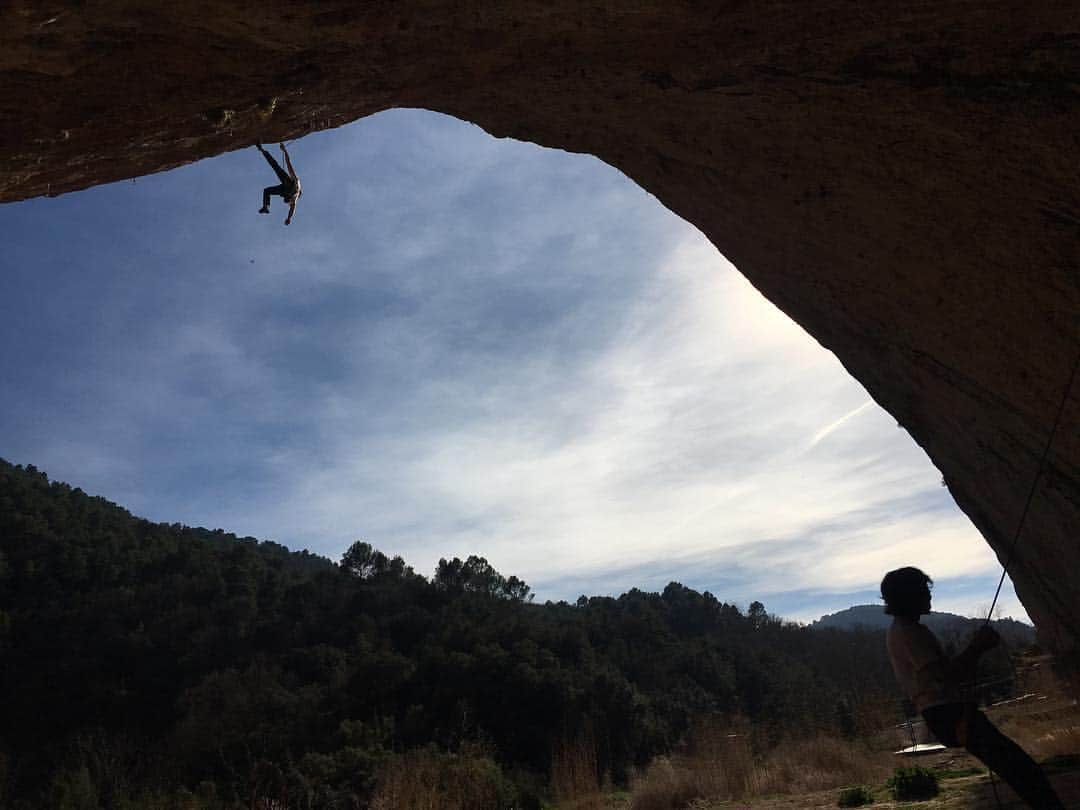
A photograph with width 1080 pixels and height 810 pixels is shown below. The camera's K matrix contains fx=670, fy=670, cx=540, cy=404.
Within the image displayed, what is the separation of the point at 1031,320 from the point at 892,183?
1221mm

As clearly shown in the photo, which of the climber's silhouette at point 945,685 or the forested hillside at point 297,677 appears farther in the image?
the forested hillside at point 297,677

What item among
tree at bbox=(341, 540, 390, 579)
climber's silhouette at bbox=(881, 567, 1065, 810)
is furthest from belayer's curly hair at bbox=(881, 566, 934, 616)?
tree at bbox=(341, 540, 390, 579)

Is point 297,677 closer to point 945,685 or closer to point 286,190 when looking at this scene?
point 286,190

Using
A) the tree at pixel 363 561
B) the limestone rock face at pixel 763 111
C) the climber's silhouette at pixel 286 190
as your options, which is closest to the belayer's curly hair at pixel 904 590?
the limestone rock face at pixel 763 111

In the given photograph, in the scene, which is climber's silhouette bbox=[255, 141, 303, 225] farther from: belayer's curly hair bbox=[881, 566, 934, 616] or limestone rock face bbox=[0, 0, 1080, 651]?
belayer's curly hair bbox=[881, 566, 934, 616]

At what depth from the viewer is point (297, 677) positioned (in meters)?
27.3

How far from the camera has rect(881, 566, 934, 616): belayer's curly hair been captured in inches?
133

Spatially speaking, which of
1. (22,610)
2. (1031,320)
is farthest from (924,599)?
(22,610)

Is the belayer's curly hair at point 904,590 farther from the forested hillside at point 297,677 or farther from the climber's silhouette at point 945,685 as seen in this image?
the forested hillside at point 297,677

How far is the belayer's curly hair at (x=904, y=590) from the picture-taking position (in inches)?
133

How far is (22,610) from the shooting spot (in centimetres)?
3309

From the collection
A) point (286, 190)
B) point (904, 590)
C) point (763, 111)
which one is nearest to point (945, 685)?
point (904, 590)

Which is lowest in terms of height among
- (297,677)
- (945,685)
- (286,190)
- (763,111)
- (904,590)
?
(297,677)

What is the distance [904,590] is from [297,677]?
28.5 meters
